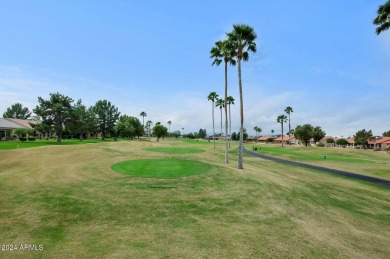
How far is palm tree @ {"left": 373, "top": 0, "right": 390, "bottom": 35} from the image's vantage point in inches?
1070

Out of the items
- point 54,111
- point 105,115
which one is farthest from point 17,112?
point 54,111

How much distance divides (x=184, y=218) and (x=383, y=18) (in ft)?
114

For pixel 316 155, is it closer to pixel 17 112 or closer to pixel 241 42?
pixel 241 42

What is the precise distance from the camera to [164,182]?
60.1 feet

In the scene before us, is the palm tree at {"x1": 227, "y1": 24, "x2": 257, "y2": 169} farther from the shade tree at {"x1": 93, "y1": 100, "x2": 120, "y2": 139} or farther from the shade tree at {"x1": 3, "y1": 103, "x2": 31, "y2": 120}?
the shade tree at {"x1": 3, "y1": 103, "x2": 31, "y2": 120}

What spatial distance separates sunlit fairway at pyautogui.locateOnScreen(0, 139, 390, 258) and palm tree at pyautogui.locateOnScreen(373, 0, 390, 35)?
72.1 feet

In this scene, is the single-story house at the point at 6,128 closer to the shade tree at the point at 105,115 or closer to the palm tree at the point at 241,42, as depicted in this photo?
the shade tree at the point at 105,115

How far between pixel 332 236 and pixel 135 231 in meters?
9.54

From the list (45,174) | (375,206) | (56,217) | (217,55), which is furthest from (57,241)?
(217,55)

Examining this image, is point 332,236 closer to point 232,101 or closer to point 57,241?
point 57,241

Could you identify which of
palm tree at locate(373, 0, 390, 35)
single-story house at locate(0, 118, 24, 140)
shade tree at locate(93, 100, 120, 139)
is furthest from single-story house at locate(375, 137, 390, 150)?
single-story house at locate(0, 118, 24, 140)

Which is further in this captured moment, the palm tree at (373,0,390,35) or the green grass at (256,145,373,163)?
the green grass at (256,145,373,163)

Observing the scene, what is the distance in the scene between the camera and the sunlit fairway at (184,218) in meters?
8.87

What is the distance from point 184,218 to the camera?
11773mm
